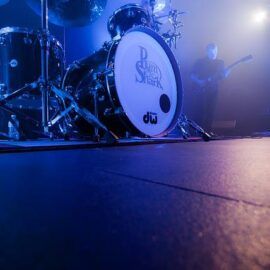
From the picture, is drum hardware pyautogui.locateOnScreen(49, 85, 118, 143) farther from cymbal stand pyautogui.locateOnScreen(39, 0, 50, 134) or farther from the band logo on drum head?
the band logo on drum head

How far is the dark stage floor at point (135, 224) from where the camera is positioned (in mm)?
187

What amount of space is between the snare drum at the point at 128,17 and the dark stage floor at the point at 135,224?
1.85 metres

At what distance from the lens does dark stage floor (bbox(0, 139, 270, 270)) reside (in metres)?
0.19

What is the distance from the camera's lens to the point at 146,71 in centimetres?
182

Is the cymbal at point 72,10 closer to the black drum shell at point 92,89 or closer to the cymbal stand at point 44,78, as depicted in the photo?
the cymbal stand at point 44,78

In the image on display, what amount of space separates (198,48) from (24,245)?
4.94 meters

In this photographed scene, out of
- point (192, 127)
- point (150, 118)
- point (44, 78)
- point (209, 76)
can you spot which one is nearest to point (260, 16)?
point (209, 76)

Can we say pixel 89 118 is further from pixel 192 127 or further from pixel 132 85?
pixel 192 127

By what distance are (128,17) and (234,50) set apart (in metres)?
3.51

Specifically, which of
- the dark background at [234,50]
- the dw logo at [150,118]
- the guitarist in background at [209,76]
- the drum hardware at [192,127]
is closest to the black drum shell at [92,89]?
the dw logo at [150,118]

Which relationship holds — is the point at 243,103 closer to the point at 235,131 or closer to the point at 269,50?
the point at 235,131

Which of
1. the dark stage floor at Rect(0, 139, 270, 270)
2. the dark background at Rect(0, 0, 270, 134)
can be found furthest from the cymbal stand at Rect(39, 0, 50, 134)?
the dark background at Rect(0, 0, 270, 134)

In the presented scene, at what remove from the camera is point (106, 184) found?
1.51 ft

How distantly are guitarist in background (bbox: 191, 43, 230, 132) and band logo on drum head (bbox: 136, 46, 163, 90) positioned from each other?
7.80 feet
